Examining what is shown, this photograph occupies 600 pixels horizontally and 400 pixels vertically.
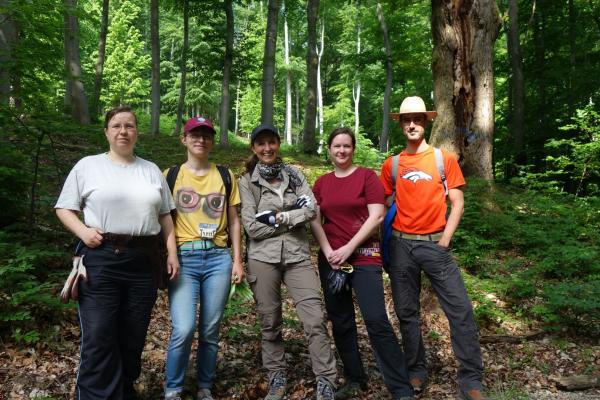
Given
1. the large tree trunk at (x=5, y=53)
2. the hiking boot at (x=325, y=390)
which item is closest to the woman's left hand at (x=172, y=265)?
the hiking boot at (x=325, y=390)

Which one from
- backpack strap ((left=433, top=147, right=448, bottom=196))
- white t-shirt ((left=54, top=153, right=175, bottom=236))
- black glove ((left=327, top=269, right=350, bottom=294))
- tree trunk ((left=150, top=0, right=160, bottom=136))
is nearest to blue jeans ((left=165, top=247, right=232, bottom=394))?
white t-shirt ((left=54, top=153, right=175, bottom=236))

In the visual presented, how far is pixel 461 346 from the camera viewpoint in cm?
372

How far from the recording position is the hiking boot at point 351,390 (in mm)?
3819

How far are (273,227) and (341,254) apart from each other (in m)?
0.62

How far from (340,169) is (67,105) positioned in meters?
18.5

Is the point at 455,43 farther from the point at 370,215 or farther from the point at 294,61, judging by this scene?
the point at 294,61

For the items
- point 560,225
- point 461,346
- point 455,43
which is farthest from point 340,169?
point 560,225

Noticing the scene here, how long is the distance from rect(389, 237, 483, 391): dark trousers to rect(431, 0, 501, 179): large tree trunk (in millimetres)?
4765

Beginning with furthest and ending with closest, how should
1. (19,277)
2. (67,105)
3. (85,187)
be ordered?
(67,105), (19,277), (85,187)

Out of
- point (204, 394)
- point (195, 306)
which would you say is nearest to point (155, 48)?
point (195, 306)

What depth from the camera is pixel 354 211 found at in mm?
3713

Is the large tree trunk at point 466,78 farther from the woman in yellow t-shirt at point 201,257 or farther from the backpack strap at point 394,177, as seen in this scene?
the woman in yellow t-shirt at point 201,257

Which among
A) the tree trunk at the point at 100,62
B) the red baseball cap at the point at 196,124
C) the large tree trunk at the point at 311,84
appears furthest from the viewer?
the tree trunk at the point at 100,62

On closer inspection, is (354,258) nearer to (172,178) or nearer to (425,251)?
(425,251)
